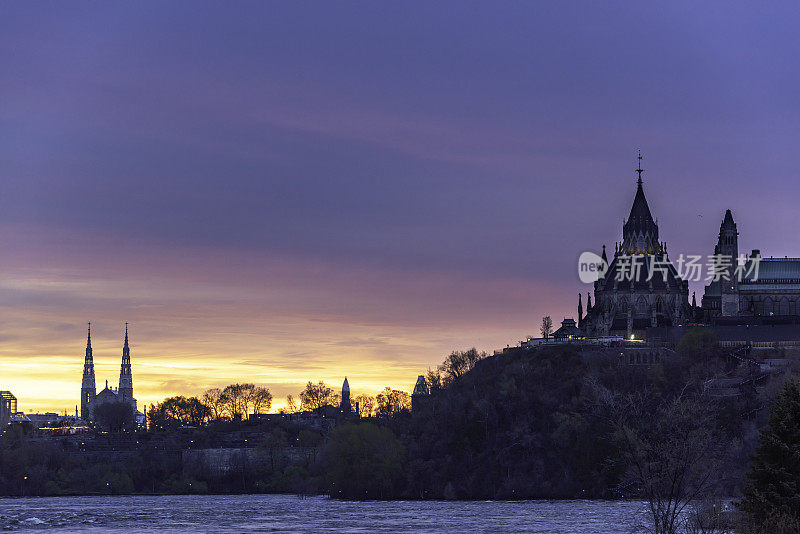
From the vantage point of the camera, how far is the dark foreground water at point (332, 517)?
401 feet

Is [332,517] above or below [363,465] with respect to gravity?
below

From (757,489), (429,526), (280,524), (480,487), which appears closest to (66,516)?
(280,524)

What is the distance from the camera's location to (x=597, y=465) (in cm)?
18062

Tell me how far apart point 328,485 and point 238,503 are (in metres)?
14.5

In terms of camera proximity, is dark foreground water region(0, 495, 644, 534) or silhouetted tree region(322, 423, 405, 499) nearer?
dark foreground water region(0, 495, 644, 534)

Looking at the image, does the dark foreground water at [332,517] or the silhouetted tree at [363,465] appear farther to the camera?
the silhouetted tree at [363,465]

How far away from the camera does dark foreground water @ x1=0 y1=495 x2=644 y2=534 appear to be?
122312 mm

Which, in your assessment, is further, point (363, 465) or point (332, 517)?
point (363, 465)

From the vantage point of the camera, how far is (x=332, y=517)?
140 metres

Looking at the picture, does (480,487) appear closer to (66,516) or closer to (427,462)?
(427,462)

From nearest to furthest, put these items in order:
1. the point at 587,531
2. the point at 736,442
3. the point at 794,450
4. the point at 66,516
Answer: the point at 794,450 → the point at 587,531 → the point at 66,516 → the point at 736,442

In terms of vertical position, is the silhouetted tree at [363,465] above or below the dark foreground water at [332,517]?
above

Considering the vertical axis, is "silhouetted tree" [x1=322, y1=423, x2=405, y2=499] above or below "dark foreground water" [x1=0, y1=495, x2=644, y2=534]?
above

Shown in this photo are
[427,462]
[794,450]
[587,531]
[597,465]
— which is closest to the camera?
[794,450]
